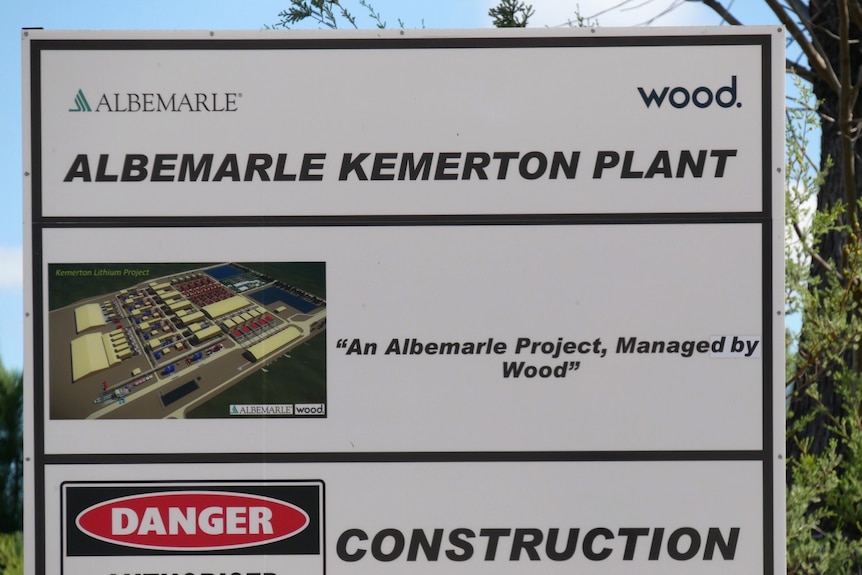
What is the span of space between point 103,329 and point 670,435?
207 centimetres

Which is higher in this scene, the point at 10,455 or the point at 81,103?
the point at 81,103

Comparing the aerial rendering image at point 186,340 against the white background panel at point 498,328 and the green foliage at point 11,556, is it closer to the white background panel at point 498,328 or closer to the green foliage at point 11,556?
the white background panel at point 498,328

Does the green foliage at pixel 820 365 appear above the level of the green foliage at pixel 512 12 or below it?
below

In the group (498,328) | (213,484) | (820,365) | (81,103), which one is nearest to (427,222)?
(498,328)

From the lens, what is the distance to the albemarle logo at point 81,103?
2994 mm

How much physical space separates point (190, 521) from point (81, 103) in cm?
156

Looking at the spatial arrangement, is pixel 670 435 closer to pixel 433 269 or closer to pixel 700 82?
pixel 433 269

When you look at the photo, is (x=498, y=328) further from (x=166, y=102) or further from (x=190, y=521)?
(x=166, y=102)

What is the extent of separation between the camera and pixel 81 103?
9.84ft

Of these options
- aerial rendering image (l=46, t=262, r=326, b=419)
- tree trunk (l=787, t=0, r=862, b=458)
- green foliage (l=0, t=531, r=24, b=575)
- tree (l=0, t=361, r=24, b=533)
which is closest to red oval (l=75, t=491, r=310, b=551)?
aerial rendering image (l=46, t=262, r=326, b=419)

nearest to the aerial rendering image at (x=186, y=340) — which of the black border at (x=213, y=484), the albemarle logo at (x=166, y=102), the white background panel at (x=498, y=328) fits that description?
the white background panel at (x=498, y=328)

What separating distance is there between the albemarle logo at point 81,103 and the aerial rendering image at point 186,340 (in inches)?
22.2

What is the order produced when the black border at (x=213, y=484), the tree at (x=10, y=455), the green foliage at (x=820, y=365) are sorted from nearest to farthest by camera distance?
the black border at (x=213, y=484)
the green foliage at (x=820, y=365)
the tree at (x=10, y=455)

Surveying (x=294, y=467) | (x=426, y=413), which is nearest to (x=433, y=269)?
(x=426, y=413)
